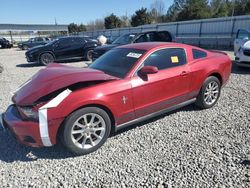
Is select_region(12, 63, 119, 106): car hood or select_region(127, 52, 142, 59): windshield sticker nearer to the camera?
select_region(12, 63, 119, 106): car hood

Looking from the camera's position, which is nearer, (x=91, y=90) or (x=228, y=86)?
(x=91, y=90)

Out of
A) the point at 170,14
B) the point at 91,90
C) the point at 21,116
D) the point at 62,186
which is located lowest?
the point at 62,186

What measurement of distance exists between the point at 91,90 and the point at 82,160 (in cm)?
99

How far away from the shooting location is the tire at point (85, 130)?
298cm

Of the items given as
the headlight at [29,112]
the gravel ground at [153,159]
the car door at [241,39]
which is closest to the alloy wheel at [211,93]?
the gravel ground at [153,159]

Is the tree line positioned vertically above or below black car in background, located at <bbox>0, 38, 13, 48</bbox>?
above

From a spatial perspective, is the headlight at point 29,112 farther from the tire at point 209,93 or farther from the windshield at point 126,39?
the windshield at point 126,39

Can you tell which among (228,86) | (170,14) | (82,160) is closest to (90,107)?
(82,160)

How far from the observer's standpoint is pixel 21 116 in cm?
301

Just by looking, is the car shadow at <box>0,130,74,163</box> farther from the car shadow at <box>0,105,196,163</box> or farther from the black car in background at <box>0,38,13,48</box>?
the black car in background at <box>0,38,13,48</box>

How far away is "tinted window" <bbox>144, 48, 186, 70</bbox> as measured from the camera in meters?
3.77

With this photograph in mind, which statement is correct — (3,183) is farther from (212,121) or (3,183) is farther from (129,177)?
(212,121)

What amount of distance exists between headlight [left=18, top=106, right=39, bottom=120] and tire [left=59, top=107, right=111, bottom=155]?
0.39 metres

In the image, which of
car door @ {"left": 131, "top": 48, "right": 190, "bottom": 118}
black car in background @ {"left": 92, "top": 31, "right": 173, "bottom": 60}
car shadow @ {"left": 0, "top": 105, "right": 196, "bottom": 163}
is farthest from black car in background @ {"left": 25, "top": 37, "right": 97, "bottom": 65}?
car door @ {"left": 131, "top": 48, "right": 190, "bottom": 118}
